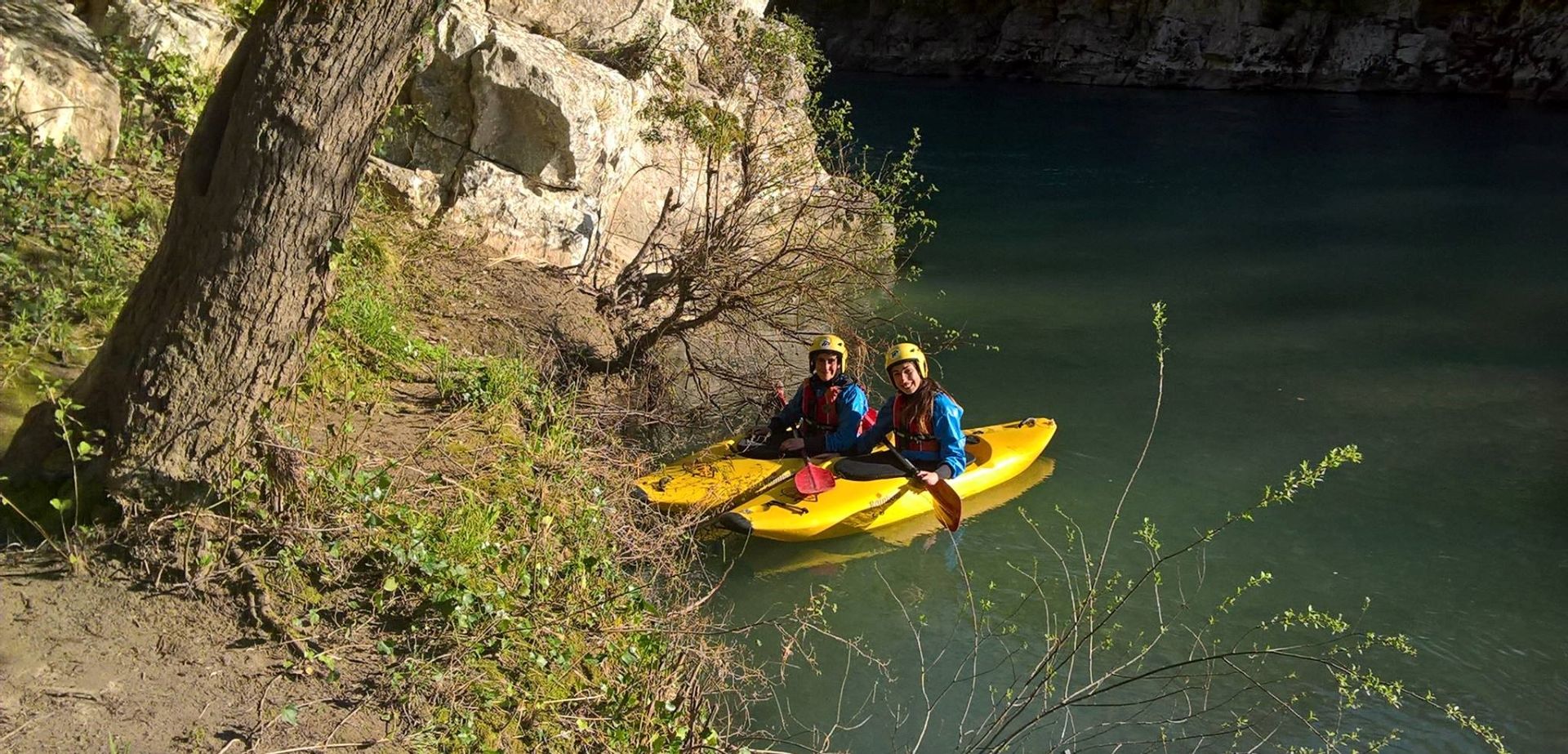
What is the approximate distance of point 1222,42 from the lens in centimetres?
2559

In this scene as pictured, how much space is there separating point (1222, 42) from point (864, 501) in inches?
881

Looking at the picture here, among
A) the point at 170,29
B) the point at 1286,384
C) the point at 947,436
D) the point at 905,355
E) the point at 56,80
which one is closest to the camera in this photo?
the point at 56,80

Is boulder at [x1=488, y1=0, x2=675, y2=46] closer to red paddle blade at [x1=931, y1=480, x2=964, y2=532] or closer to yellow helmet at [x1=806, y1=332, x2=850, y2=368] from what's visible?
yellow helmet at [x1=806, y1=332, x2=850, y2=368]

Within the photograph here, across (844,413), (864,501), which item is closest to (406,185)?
(844,413)

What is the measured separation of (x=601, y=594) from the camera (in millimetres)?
4242

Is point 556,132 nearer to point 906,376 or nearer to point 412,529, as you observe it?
point 906,376

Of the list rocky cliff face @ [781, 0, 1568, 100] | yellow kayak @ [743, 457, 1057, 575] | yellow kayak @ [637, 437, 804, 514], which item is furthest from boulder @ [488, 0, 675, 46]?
rocky cliff face @ [781, 0, 1568, 100]

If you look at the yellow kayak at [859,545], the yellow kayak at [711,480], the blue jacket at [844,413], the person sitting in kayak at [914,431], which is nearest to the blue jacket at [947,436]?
the person sitting in kayak at [914,431]

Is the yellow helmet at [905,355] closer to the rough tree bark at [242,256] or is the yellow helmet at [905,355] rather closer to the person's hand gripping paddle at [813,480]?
the person's hand gripping paddle at [813,480]

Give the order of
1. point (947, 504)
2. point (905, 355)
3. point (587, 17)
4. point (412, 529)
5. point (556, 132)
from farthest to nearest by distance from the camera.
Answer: point (587, 17)
point (556, 132)
point (905, 355)
point (947, 504)
point (412, 529)

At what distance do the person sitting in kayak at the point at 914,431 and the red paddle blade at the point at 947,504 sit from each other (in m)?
0.08

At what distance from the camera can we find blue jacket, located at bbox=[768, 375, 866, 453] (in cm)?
679

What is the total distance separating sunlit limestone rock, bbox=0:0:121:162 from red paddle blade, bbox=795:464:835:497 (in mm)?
3574

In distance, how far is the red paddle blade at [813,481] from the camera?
6.32 m
